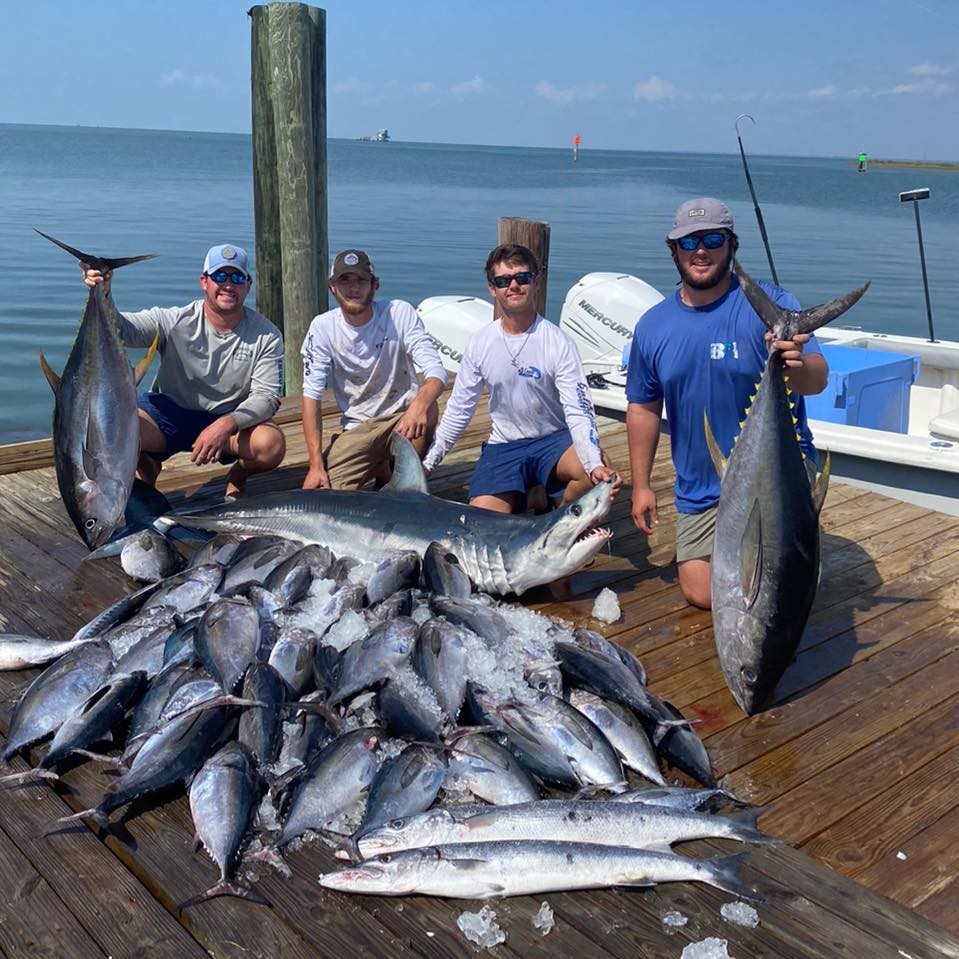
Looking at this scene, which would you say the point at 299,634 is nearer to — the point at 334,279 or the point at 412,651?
the point at 412,651

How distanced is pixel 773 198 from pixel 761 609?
57244 millimetres

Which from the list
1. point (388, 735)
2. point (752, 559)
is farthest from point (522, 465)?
point (388, 735)

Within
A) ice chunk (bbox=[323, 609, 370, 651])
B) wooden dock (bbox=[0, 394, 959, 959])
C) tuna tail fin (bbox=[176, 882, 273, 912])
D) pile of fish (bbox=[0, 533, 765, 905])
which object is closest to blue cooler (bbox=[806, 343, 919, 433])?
wooden dock (bbox=[0, 394, 959, 959])

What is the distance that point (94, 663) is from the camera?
3061mm

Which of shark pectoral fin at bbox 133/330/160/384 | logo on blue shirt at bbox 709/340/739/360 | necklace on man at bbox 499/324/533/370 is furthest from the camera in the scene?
necklace on man at bbox 499/324/533/370

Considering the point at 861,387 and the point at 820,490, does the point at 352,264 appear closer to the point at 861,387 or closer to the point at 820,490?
the point at 820,490

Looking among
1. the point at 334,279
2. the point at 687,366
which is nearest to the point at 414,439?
the point at 334,279

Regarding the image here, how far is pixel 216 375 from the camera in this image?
4992 millimetres

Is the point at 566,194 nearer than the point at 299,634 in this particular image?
No

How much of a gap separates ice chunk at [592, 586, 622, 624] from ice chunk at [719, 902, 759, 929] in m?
1.63

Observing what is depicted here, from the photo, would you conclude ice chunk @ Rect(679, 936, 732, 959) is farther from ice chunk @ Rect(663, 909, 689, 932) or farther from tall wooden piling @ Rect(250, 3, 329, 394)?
tall wooden piling @ Rect(250, 3, 329, 394)

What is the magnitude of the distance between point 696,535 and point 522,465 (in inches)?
36.3

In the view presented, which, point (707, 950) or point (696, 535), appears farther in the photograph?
point (696, 535)

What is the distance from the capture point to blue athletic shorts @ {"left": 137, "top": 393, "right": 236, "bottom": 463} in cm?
496
